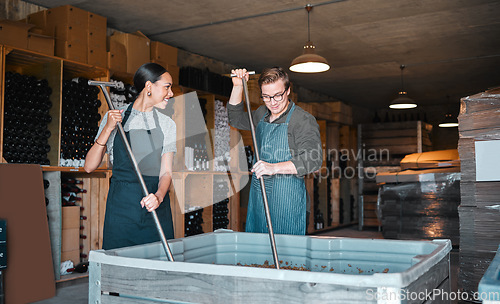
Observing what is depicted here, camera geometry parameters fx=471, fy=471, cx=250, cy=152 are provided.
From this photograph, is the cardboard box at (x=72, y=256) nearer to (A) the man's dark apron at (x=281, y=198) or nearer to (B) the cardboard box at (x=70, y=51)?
(B) the cardboard box at (x=70, y=51)

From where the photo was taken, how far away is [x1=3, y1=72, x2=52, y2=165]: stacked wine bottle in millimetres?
4316

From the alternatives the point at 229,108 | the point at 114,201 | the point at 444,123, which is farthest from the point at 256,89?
the point at 444,123

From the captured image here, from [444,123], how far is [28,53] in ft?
28.8

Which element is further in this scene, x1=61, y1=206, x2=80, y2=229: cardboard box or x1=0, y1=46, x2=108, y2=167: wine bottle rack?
x1=61, y1=206, x2=80, y2=229: cardboard box

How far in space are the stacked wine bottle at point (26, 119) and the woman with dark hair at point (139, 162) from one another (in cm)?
247

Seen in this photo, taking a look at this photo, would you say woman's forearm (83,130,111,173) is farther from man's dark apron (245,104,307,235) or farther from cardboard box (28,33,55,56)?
cardboard box (28,33,55,56)

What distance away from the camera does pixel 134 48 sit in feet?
18.0

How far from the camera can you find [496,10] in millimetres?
5512

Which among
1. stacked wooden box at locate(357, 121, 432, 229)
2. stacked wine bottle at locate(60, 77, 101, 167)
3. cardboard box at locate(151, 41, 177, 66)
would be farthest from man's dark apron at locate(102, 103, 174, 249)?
stacked wooden box at locate(357, 121, 432, 229)

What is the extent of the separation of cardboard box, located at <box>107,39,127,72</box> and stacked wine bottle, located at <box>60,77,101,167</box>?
317 millimetres

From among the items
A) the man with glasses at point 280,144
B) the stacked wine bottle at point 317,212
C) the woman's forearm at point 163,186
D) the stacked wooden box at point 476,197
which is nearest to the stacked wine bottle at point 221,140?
the stacked wine bottle at point 317,212

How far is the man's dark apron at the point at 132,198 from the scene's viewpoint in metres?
2.24

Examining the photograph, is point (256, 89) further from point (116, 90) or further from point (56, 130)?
point (56, 130)

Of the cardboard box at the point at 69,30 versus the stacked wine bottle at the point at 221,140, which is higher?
the cardboard box at the point at 69,30
